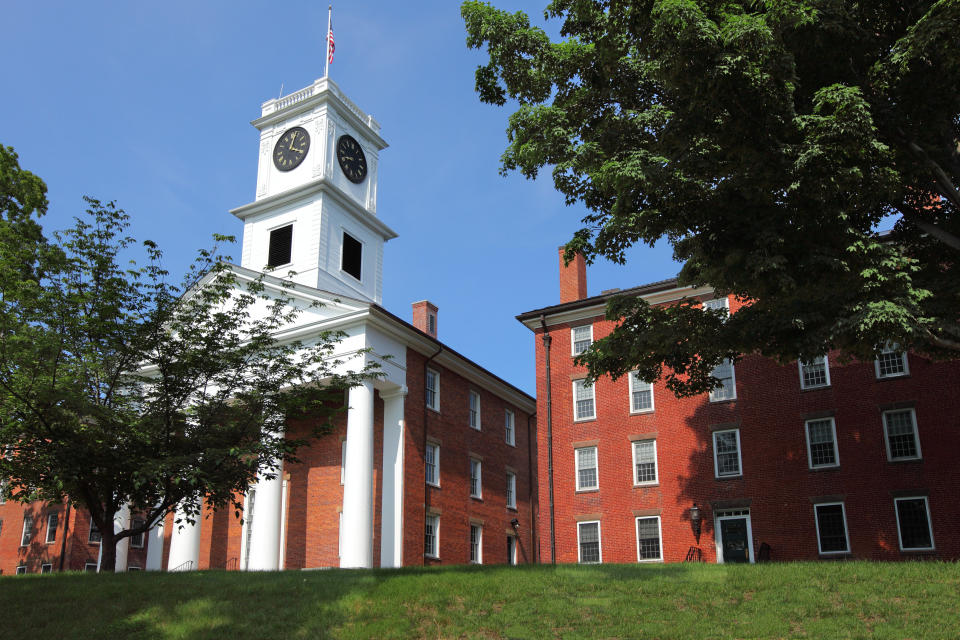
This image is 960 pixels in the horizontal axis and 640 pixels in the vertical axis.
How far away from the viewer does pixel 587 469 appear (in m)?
33.3

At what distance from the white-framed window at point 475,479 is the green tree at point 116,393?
1916 centimetres

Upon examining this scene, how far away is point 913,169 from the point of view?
1588 centimetres

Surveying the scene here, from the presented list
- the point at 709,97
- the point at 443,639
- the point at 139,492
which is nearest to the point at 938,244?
the point at 709,97

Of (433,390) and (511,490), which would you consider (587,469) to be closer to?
(433,390)

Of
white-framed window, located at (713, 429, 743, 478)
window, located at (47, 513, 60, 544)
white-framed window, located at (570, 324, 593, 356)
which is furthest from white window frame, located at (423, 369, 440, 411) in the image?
window, located at (47, 513, 60, 544)

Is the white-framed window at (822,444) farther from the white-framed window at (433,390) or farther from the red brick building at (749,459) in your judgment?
the white-framed window at (433,390)

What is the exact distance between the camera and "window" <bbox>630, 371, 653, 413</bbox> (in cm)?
3291

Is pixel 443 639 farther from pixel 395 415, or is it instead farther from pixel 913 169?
pixel 395 415

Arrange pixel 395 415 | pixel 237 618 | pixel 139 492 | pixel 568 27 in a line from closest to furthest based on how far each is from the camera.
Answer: pixel 237 618
pixel 568 27
pixel 139 492
pixel 395 415

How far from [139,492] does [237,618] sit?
18.0ft

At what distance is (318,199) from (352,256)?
11.6 feet

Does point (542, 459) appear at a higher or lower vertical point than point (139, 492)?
higher

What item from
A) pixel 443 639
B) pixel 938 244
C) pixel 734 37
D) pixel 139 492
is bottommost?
pixel 443 639

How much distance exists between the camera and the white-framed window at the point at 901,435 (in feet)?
91.1
